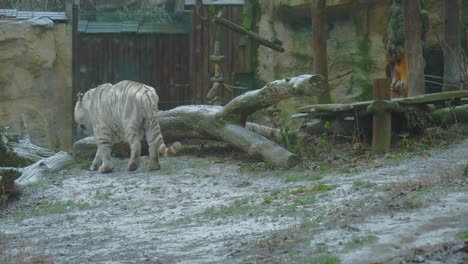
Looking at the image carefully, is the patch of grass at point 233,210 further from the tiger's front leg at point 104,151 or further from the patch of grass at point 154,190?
the tiger's front leg at point 104,151

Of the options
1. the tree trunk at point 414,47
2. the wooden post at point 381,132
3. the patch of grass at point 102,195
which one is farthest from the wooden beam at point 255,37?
the patch of grass at point 102,195

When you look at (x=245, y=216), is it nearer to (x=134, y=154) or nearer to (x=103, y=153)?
(x=134, y=154)

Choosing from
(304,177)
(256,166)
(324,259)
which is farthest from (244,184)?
(324,259)

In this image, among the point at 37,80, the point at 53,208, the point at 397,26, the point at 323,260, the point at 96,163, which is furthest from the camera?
the point at 37,80

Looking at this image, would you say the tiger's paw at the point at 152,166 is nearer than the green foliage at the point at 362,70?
Yes

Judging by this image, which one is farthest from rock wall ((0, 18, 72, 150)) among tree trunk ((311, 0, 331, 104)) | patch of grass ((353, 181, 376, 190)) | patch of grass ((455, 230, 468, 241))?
patch of grass ((455, 230, 468, 241))

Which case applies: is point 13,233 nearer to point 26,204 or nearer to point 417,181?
point 26,204

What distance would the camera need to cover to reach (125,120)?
1138cm

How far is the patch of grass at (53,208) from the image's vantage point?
876 centimetres

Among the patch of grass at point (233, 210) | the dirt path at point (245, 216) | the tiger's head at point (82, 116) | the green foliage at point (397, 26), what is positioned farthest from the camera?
the tiger's head at point (82, 116)

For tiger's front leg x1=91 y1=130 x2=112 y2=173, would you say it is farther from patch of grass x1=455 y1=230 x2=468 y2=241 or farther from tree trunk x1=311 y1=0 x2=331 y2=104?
patch of grass x1=455 y1=230 x2=468 y2=241

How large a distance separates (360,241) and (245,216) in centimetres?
200

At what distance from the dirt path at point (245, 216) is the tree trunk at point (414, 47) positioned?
5.89ft

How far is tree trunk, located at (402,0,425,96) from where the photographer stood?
1162 centimetres
